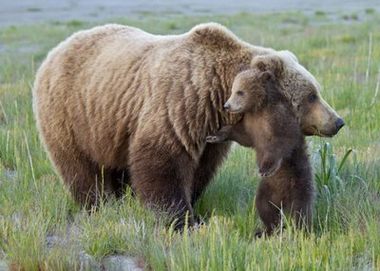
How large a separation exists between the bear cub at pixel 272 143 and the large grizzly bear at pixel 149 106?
0.33 feet

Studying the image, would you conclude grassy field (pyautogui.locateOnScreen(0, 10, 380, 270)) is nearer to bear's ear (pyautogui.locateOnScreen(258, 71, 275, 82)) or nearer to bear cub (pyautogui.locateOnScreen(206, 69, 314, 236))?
bear cub (pyautogui.locateOnScreen(206, 69, 314, 236))

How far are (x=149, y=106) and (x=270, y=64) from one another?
781 millimetres

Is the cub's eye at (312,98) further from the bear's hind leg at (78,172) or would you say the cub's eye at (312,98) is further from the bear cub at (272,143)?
the bear's hind leg at (78,172)

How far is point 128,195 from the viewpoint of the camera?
4.81 m

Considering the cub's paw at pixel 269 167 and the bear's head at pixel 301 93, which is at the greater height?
the bear's head at pixel 301 93

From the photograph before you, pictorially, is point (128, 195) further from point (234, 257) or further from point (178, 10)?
point (178, 10)

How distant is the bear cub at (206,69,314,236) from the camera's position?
429 cm

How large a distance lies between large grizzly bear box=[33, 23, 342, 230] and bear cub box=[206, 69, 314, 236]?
0.33 feet

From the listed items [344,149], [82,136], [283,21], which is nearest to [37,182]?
[82,136]

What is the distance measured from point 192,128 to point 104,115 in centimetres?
76

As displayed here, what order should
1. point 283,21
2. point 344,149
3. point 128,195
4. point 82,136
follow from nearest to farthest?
point 128,195, point 82,136, point 344,149, point 283,21

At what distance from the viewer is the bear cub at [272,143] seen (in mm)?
4293

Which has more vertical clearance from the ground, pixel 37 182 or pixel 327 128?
pixel 327 128

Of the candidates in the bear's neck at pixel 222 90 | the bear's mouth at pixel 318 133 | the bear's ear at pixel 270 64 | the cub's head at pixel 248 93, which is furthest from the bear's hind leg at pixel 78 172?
the bear's mouth at pixel 318 133
